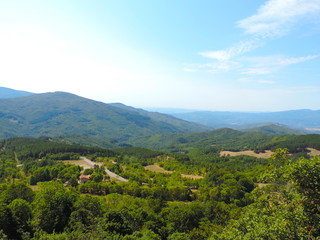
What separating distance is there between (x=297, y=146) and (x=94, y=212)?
185942mm

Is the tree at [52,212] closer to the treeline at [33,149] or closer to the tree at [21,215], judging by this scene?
the tree at [21,215]

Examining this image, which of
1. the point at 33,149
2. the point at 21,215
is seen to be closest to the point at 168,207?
the point at 21,215

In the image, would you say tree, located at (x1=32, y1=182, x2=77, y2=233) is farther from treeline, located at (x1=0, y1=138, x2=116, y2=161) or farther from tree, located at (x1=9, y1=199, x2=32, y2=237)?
treeline, located at (x1=0, y1=138, x2=116, y2=161)

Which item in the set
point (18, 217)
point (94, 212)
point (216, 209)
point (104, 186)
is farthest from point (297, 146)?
point (18, 217)

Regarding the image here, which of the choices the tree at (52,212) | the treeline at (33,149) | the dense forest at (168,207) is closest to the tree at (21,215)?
the dense forest at (168,207)

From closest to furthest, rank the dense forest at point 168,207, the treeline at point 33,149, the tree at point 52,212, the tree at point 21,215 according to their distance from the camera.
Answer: the dense forest at point 168,207 < the tree at point 21,215 < the tree at point 52,212 < the treeline at point 33,149

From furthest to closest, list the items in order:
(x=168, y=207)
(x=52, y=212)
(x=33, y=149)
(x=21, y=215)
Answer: (x=33, y=149) → (x=168, y=207) → (x=52, y=212) → (x=21, y=215)

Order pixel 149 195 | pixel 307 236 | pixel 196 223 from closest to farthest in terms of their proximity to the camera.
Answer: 1. pixel 307 236
2. pixel 196 223
3. pixel 149 195

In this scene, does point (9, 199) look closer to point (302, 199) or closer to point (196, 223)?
point (196, 223)

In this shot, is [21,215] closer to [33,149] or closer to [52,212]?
[52,212]

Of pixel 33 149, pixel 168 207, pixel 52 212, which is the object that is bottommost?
pixel 33 149

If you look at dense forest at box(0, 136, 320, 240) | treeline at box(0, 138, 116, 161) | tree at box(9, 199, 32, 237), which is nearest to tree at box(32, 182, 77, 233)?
dense forest at box(0, 136, 320, 240)

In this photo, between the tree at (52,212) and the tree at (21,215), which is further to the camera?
the tree at (52,212)

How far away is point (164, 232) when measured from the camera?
36.0m
